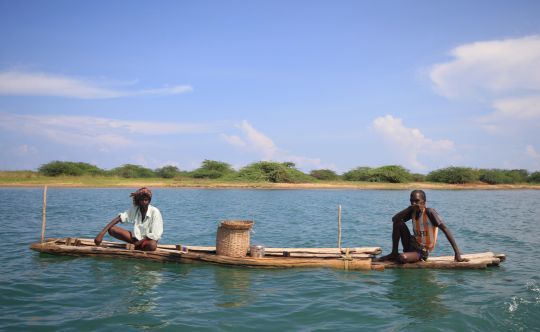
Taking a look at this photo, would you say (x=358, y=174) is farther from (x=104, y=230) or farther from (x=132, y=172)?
(x=104, y=230)

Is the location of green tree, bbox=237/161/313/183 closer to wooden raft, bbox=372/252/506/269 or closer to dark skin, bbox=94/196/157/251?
dark skin, bbox=94/196/157/251

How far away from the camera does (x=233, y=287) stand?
7207mm

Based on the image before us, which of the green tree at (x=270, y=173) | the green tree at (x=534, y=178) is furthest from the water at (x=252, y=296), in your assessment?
the green tree at (x=534, y=178)

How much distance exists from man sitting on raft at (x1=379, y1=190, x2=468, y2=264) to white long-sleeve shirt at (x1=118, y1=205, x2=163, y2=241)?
4.89 metres

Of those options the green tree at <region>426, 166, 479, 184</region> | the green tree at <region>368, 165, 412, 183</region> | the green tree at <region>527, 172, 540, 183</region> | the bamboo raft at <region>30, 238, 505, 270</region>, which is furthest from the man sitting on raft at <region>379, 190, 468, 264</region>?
the green tree at <region>527, 172, 540, 183</region>

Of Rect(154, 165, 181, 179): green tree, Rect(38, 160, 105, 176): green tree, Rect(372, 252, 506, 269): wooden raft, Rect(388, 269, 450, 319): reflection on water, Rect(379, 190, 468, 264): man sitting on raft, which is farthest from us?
Rect(154, 165, 181, 179): green tree

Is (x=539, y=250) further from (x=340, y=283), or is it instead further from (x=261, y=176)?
(x=261, y=176)

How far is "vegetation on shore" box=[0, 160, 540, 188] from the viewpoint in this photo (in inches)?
1724

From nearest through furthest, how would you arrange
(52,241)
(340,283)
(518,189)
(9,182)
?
(340,283) < (52,241) < (9,182) < (518,189)

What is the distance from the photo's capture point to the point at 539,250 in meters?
11.5

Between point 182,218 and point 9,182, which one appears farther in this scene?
point 9,182

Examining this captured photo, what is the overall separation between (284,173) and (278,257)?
41.3m

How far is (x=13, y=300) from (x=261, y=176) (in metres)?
43.0

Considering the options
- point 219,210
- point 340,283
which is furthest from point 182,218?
point 340,283
